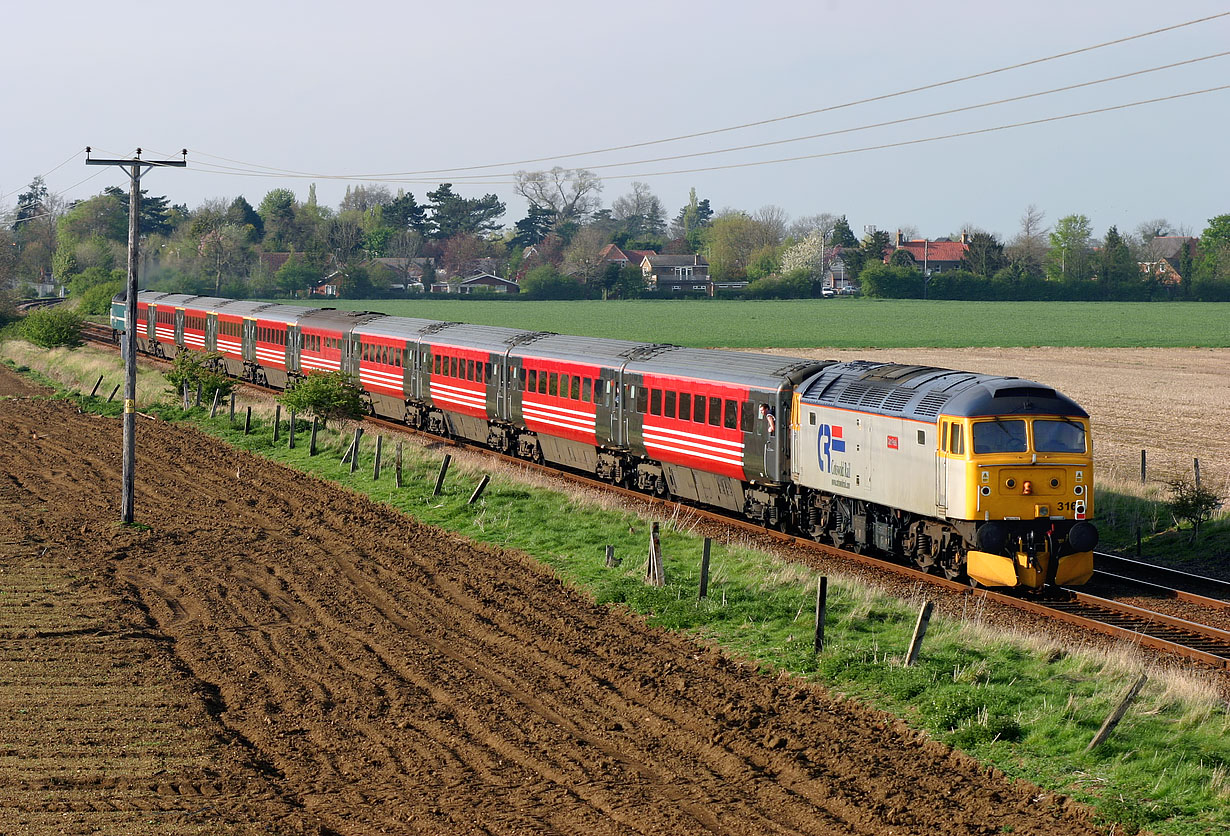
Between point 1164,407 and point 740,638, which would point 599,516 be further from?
point 1164,407

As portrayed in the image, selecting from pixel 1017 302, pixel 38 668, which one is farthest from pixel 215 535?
pixel 1017 302

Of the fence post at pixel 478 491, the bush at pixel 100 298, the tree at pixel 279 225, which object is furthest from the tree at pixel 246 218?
the fence post at pixel 478 491

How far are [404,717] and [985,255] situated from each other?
136m

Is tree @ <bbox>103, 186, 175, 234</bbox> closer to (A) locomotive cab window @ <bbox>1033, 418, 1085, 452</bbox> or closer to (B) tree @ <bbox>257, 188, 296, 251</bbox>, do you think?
(B) tree @ <bbox>257, 188, 296, 251</bbox>

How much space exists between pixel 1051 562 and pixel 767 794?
9546 mm

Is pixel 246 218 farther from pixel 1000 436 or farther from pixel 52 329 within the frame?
pixel 1000 436

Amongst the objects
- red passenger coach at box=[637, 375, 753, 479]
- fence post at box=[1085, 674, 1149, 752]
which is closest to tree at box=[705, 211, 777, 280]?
red passenger coach at box=[637, 375, 753, 479]

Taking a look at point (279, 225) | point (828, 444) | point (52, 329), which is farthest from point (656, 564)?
point (279, 225)

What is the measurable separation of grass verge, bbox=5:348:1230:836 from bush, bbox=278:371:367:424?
43.3 feet

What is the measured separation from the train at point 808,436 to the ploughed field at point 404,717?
565 centimetres

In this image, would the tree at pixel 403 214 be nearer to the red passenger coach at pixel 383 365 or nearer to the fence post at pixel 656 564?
the red passenger coach at pixel 383 365

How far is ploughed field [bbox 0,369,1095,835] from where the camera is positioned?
1227 cm

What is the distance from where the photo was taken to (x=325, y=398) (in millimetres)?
38844

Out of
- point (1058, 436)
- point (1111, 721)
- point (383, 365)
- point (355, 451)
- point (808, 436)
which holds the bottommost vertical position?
point (1111, 721)
